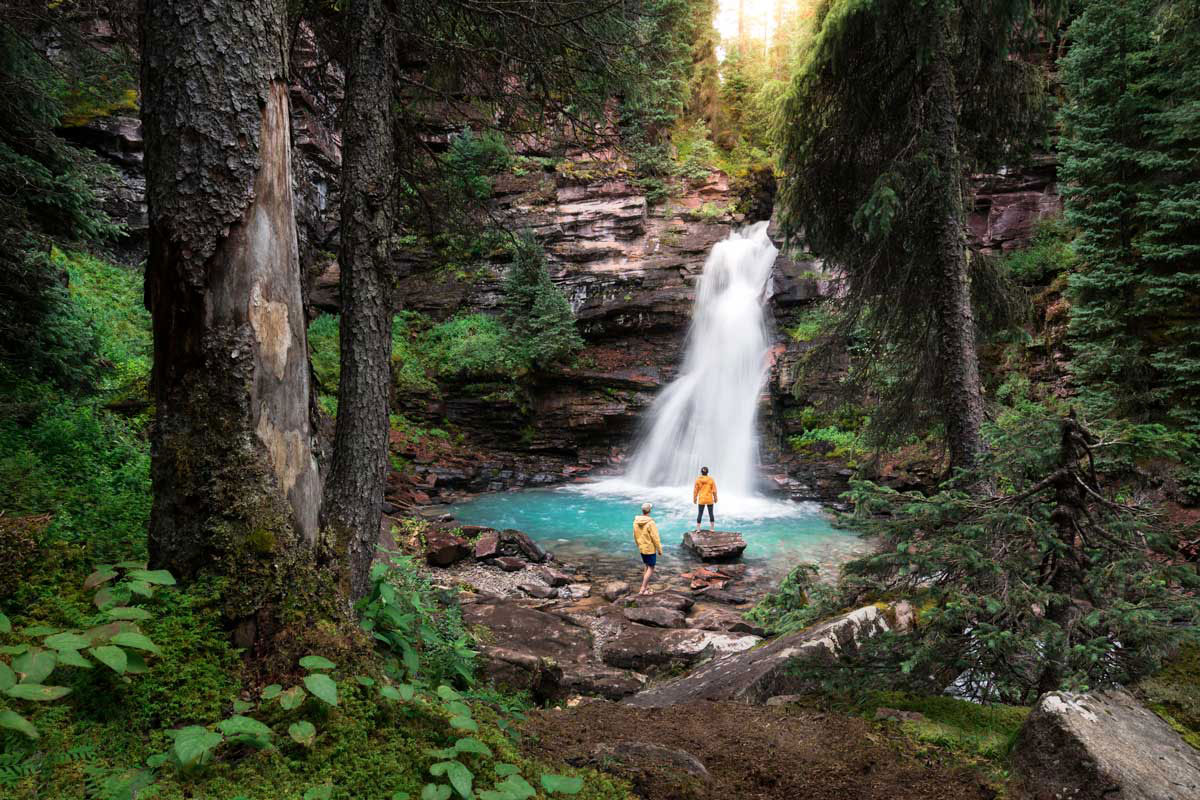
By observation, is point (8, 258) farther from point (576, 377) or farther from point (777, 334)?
point (777, 334)

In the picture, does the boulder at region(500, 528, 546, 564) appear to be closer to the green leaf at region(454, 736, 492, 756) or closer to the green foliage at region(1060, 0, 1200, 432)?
the green leaf at region(454, 736, 492, 756)

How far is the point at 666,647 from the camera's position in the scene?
22.4 feet

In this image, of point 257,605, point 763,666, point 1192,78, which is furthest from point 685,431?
point 257,605

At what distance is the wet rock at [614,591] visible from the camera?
31.2 ft

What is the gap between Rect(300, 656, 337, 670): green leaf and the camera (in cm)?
207

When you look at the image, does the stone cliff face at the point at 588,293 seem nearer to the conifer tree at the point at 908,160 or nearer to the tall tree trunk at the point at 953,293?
the conifer tree at the point at 908,160

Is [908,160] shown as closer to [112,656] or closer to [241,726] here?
[241,726]

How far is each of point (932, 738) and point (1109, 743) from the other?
768 millimetres

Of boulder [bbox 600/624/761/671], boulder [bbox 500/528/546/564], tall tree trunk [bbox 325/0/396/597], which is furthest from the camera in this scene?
boulder [bbox 500/528/546/564]

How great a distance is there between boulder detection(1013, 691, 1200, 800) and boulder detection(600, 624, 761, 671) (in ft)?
13.7

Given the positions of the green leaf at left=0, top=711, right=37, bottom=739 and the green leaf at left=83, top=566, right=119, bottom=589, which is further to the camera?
the green leaf at left=83, top=566, right=119, bottom=589

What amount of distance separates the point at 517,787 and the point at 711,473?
17.4 meters

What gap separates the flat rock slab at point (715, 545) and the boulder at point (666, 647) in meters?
4.24

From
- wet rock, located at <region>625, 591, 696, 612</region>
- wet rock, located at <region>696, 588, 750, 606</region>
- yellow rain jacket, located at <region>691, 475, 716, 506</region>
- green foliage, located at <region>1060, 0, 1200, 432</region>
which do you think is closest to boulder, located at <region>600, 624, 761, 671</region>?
wet rock, located at <region>625, 591, 696, 612</region>
